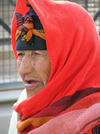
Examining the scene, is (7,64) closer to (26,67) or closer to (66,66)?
(26,67)

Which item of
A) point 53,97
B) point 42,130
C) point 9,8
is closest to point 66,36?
point 53,97

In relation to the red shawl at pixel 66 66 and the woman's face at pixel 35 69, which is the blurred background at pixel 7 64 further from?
the red shawl at pixel 66 66

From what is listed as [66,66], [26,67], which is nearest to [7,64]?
[26,67]

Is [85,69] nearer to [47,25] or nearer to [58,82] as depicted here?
[58,82]

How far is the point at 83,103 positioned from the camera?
160cm

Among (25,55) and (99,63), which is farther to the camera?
(25,55)

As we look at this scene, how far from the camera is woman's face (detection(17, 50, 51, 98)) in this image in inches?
67.9

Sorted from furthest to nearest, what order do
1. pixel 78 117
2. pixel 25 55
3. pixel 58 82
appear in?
1. pixel 25 55
2. pixel 58 82
3. pixel 78 117

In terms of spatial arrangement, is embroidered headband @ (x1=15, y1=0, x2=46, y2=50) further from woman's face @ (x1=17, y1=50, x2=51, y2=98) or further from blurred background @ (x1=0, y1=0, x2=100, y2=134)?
blurred background @ (x1=0, y1=0, x2=100, y2=134)

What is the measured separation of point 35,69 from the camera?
174 cm

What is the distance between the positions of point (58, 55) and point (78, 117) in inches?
14.6

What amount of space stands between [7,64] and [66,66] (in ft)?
7.64

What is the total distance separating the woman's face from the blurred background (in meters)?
1.84

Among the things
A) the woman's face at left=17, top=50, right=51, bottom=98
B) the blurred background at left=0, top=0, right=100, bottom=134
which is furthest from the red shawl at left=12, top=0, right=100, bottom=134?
the blurred background at left=0, top=0, right=100, bottom=134
